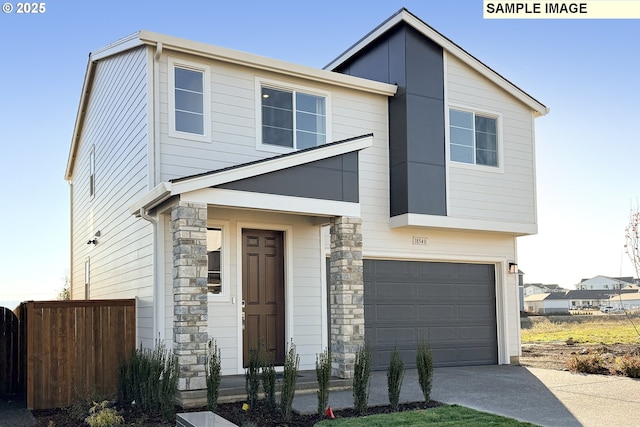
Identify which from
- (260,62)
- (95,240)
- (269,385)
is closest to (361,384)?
(269,385)

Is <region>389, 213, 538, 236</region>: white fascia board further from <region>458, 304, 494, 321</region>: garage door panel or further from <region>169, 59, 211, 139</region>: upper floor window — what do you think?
<region>169, 59, 211, 139</region>: upper floor window

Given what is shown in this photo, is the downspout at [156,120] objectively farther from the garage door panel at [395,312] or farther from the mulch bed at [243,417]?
the garage door panel at [395,312]

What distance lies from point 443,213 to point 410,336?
2.46 metres

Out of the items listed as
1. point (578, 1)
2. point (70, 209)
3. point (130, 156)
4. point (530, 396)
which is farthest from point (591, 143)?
point (70, 209)

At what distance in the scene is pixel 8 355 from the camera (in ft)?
37.3

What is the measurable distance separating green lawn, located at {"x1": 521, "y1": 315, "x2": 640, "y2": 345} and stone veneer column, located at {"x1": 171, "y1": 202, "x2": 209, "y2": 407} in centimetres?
1395

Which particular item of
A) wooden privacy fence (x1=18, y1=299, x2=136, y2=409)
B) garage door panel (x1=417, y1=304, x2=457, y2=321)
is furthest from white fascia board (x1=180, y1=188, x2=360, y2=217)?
garage door panel (x1=417, y1=304, x2=457, y2=321)

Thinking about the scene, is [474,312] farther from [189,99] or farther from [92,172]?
[92,172]

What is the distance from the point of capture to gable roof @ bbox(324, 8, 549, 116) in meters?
12.1

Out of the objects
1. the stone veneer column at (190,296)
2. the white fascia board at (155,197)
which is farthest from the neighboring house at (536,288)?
the stone veneer column at (190,296)

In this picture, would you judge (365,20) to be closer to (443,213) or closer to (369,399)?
(443,213)

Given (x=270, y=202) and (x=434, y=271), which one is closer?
(x=270, y=202)

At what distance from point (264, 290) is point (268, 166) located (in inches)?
105

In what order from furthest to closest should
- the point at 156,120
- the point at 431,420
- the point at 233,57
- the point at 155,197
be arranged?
the point at 233,57 < the point at 156,120 < the point at 155,197 < the point at 431,420
